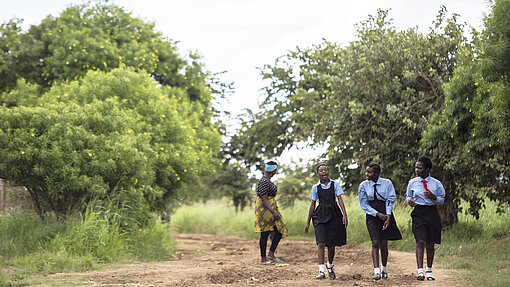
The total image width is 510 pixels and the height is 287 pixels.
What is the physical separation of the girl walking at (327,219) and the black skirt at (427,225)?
40.4 inches

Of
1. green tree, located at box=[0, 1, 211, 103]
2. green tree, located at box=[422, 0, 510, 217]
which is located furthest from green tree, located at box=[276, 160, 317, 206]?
green tree, located at box=[422, 0, 510, 217]

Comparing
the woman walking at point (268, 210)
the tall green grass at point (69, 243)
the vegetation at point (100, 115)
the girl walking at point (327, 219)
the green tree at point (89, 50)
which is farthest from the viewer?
the green tree at point (89, 50)

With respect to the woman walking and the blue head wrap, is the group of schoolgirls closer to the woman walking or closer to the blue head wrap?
the woman walking

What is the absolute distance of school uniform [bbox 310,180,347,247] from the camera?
32.6ft

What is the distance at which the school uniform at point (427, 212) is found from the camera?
9.60m

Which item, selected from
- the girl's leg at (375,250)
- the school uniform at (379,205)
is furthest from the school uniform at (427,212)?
the girl's leg at (375,250)

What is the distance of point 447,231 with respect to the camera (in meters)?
17.5

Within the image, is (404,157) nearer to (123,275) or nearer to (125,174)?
(125,174)

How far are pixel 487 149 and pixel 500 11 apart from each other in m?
4.89

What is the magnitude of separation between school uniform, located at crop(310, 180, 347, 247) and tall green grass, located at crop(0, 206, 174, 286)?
14.8 feet

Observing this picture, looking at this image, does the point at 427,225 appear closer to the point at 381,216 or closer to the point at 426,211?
the point at 426,211

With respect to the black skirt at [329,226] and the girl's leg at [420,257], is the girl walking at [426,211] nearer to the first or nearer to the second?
the girl's leg at [420,257]

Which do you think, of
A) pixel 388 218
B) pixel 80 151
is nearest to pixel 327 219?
pixel 388 218

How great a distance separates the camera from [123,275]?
34.9 feet
